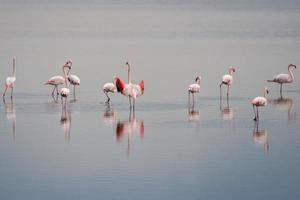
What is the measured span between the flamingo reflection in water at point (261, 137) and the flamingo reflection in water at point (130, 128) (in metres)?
1.88

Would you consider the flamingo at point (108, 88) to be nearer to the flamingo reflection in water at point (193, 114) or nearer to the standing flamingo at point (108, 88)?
the standing flamingo at point (108, 88)

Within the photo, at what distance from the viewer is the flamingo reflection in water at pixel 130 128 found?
49.6 ft

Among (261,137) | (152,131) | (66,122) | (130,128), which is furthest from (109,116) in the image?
(261,137)

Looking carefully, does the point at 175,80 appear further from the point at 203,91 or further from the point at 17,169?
the point at 17,169

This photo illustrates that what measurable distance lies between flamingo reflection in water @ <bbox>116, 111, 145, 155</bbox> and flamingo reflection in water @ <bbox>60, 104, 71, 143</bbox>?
832 millimetres

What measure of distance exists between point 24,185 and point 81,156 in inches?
70.4

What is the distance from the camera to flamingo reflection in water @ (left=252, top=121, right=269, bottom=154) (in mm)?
14316

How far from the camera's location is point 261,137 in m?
14.9

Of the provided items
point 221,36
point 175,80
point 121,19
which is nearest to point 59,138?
point 175,80

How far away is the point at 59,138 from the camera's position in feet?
48.7

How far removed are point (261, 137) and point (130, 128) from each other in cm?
233

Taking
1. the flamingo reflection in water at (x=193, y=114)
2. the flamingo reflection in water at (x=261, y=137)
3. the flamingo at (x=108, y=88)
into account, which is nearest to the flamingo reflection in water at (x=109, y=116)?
the flamingo at (x=108, y=88)

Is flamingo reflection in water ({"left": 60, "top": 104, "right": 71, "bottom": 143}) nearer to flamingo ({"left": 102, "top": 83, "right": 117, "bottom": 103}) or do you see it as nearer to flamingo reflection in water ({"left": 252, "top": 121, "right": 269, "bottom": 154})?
flamingo ({"left": 102, "top": 83, "right": 117, "bottom": 103})

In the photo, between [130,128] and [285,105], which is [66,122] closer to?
[130,128]
